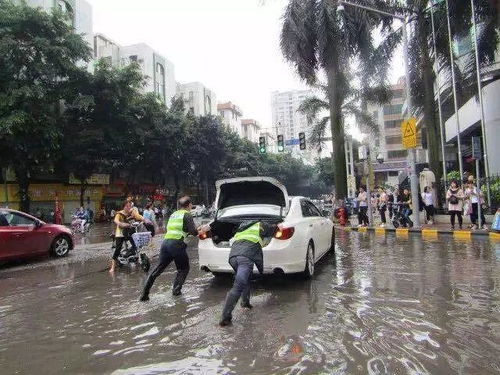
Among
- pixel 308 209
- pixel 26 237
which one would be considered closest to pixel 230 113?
pixel 26 237

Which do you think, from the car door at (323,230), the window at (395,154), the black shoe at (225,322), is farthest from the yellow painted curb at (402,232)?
the window at (395,154)

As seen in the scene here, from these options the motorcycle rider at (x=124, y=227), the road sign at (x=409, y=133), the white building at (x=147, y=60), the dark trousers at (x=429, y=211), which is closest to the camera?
the motorcycle rider at (x=124, y=227)

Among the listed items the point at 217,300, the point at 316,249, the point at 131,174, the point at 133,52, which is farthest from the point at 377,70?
the point at 133,52

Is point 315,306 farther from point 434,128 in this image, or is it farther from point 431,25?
point 431,25

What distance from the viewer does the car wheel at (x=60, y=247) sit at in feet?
45.9

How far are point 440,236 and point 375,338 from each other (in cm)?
1119

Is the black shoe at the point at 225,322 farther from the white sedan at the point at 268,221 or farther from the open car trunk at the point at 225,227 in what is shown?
the open car trunk at the point at 225,227

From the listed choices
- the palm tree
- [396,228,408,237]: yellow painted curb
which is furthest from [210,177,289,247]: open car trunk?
the palm tree

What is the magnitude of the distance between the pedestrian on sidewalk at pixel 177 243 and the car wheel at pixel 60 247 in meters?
7.87

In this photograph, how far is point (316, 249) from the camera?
29.5ft

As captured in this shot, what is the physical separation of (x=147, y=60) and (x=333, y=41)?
129ft

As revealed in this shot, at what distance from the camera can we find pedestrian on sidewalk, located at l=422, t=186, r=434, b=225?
18.5 meters

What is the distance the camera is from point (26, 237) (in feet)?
41.5

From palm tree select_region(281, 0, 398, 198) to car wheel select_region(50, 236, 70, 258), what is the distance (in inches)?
603
